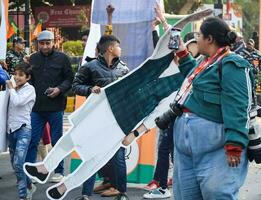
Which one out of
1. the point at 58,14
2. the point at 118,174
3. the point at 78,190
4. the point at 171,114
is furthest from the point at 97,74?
the point at 58,14

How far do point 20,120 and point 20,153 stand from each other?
330 mm

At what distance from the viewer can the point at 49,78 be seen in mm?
7316

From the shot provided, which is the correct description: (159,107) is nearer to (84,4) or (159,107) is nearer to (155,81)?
(155,81)

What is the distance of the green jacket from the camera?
154 inches

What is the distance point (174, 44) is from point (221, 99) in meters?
0.69

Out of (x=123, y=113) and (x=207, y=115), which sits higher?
(x=207, y=115)

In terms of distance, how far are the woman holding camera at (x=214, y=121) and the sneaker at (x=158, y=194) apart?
2618mm

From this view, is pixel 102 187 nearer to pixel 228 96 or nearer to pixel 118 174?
pixel 118 174

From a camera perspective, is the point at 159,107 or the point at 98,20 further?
the point at 98,20

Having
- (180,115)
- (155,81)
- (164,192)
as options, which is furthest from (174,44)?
(164,192)

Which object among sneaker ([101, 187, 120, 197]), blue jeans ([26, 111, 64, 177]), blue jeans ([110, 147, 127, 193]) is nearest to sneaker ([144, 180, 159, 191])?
sneaker ([101, 187, 120, 197])

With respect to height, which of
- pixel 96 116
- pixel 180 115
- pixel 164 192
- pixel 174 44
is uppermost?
pixel 174 44

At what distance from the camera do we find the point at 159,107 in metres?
6.10

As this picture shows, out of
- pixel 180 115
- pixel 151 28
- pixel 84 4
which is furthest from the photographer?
pixel 84 4
